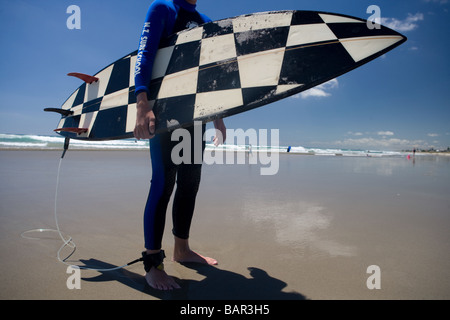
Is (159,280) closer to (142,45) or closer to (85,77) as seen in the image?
(142,45)

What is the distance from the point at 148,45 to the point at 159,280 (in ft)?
4.02

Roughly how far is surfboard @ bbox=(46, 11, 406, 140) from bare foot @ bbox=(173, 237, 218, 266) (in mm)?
747

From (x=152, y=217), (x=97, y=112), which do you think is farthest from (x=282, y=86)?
(x=97, y=112)

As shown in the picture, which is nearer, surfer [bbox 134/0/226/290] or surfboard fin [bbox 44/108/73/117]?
surfer [bbox 134/0/226/290]

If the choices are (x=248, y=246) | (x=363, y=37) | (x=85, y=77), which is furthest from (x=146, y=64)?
(x=248, y=246)

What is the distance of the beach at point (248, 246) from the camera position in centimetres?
114

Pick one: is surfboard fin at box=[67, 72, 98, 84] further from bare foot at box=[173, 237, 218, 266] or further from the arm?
bare foot at box=[173, 237, 218, 266]

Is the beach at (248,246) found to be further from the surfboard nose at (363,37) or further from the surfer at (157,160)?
the surfboard nose at (363,37)

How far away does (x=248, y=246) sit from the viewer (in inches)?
65.2

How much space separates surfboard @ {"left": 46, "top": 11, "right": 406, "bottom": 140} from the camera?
114cm

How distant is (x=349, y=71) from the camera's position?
112 cm

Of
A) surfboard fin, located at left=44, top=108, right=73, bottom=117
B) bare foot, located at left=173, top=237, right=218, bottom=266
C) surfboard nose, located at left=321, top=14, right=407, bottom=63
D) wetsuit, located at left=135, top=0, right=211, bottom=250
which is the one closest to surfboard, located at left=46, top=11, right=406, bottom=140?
surfboard nose, located at left=321, top=14, right=407, bottom=63

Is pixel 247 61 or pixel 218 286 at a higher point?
pixel 247 61
